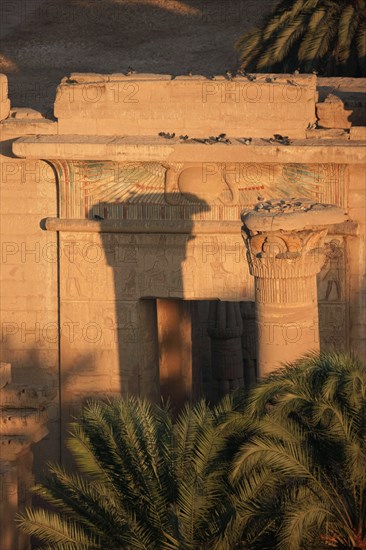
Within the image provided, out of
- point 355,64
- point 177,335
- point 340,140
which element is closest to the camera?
point 340,140

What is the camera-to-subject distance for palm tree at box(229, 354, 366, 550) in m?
18.9

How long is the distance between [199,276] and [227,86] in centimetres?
282

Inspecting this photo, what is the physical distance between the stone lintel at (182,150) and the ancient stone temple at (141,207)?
20mm

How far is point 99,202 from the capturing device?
27188 millimetres

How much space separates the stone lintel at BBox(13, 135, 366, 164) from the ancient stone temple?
20 millimetres

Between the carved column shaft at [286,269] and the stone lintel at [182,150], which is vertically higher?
the stone lintel at [182,150]

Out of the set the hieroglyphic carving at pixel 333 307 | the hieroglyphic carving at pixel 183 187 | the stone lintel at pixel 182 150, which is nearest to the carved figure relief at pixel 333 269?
the hieroglyphic carving at pixel 333 307

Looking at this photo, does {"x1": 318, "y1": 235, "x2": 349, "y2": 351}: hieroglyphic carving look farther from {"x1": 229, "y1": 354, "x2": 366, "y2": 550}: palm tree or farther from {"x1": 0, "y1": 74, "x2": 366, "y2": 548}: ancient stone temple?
{"x1": 229, "y1": 354, "x2": 366, "y2": 550}: palm tree

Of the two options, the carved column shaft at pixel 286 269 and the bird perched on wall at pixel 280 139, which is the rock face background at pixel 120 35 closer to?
the bird perched on wall at pixel 280 139

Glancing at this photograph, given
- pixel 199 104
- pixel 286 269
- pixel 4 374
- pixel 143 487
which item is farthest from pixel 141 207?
pixel 143 487

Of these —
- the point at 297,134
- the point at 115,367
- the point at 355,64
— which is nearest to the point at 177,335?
the point at 115,367

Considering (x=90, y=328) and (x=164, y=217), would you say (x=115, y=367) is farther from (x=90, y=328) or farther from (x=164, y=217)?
(x=164, y=217)

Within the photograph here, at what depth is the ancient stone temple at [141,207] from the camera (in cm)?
2662

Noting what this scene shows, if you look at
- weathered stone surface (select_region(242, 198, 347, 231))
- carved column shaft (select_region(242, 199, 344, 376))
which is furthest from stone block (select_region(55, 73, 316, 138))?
weathered stone surface (select_region(242, 198, 347, 231))
